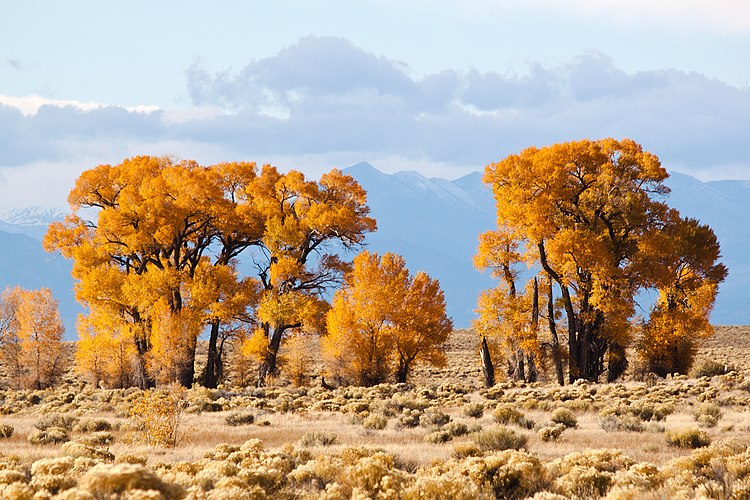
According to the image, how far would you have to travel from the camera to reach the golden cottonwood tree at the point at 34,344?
177 feet

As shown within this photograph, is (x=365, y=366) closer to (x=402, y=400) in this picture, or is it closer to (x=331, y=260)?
(x=331, y=260)

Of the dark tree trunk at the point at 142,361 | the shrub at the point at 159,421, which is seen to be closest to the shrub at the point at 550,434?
the shrub at the point at 159,421

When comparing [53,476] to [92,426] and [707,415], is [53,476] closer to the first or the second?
[92,426]

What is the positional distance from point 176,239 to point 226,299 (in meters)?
4.24

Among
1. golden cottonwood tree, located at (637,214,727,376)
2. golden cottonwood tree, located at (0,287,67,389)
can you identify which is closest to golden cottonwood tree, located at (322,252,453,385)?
golden cottonwood tree, located at (637,214,727,376)

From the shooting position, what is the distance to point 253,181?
123 feet

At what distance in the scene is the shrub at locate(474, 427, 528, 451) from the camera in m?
14.1

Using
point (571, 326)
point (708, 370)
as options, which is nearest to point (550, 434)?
point (571, 326)

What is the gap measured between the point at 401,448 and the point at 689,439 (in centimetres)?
626

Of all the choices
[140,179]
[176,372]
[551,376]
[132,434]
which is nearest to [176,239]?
[140,179]

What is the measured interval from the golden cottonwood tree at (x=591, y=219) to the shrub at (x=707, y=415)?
12.1 m

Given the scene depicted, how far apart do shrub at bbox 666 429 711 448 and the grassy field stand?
0.09ft

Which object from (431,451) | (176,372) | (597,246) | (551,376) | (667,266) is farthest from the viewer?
(551,376)

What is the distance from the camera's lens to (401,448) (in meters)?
14.5
